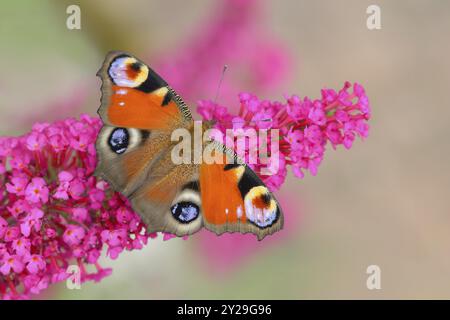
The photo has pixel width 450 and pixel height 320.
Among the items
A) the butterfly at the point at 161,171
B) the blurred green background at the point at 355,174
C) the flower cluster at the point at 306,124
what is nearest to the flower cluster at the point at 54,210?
the butterfly at the point at 161,171

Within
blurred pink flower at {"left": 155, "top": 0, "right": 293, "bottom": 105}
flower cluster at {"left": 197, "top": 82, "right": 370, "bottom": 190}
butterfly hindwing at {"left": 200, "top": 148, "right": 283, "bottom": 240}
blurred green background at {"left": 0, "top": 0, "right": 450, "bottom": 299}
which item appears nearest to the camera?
butterfly hindwing at {"left": 200, "top": 148, "right": 283, "bottom": 240}

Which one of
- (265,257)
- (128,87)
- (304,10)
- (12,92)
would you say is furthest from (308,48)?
(128,87)

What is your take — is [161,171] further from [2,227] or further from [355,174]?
[355,174]

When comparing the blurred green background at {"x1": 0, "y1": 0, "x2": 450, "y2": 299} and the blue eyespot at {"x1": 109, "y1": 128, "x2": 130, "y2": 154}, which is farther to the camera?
the blurred green background at {"x1": 0, "y1": 0, "x2": 450, "y2": 299}

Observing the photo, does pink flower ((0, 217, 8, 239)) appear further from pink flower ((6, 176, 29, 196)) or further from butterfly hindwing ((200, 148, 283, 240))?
butterfly hindwing ((200, 148, 283, 240))

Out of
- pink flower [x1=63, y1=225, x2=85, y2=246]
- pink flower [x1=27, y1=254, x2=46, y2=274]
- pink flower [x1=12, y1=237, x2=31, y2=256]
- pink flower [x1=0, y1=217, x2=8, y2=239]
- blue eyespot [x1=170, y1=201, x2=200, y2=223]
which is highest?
blue eyespot [x1=170, y1=201, x2=200, y2=223]

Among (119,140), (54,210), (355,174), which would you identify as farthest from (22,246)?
(355,174)

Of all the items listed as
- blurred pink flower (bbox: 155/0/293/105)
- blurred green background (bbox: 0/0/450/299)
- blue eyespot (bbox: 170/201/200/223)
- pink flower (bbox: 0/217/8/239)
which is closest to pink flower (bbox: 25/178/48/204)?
pink flower (bbox: 0/217/8/239)
